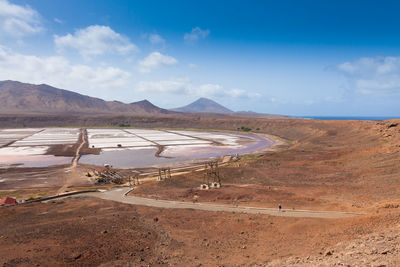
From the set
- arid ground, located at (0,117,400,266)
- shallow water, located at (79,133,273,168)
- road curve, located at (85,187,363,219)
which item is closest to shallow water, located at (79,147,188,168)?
shallow water, located at (79,133,273,168)

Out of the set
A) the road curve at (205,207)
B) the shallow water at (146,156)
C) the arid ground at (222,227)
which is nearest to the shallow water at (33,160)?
the shallow water at (146,156)

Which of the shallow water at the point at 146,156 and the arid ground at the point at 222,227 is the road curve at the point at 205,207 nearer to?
the arid ground at the point at 222,227

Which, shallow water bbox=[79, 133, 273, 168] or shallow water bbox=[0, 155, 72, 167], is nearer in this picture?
shallow water bbox=[0, 155, 72, 167]

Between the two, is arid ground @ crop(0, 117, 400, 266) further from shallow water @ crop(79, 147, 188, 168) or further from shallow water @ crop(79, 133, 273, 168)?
shallow water @ crop(79, 133, 273, 168)

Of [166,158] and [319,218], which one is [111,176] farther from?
[319,218]

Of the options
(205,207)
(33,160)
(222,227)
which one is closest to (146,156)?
(33,160)

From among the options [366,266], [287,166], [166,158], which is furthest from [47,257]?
[166,158]
